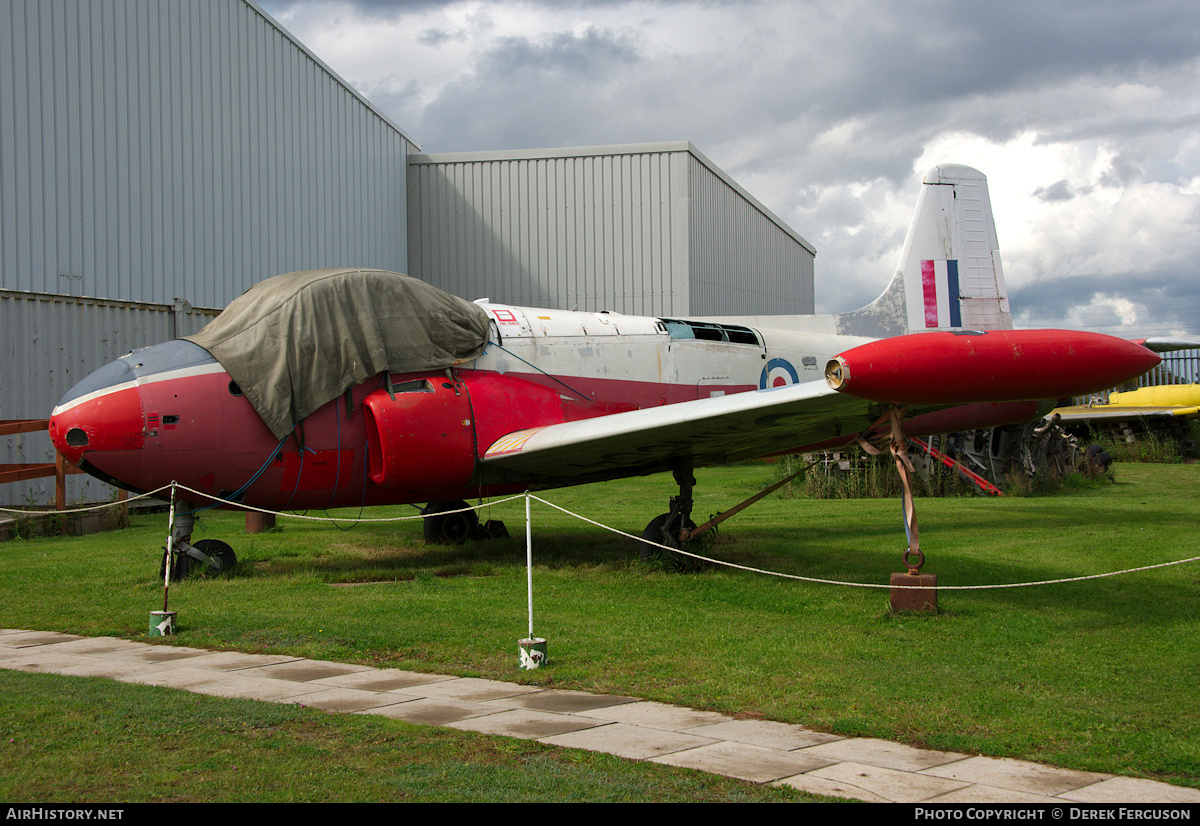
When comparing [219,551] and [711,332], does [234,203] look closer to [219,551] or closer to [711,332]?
[219,551]

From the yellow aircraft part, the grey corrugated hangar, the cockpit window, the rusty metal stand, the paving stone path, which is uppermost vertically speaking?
the grey corrugated hangar

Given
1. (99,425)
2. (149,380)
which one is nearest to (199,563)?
(99,425)

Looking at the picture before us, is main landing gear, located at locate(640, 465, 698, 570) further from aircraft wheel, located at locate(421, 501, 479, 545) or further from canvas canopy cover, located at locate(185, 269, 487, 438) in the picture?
aircraft wheel, located at locate(421, 501, 479, 545)

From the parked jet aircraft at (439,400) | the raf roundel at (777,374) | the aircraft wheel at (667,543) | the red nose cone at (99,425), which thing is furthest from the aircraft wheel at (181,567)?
the raf roundel at (777,374)

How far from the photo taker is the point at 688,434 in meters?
9.43

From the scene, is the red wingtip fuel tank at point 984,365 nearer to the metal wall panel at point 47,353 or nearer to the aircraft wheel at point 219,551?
the aircraft wheel at point 219,551

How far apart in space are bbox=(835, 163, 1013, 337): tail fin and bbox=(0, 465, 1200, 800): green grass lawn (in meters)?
3.21

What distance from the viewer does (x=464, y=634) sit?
24.0 ft

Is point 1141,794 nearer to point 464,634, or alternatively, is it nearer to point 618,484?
point 464,634

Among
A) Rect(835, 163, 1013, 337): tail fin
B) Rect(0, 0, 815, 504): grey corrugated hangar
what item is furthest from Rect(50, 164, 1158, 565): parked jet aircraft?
Rect(0, 0, 815, 504): grey corrugated hangar

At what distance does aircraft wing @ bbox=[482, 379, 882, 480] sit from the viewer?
27.0 feet

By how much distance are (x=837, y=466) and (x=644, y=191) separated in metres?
11.8

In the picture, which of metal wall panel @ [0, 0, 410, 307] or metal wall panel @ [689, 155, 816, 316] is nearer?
metal wall panel @ [0, 0, 410, 307]

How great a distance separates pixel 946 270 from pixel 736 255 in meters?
19.9
